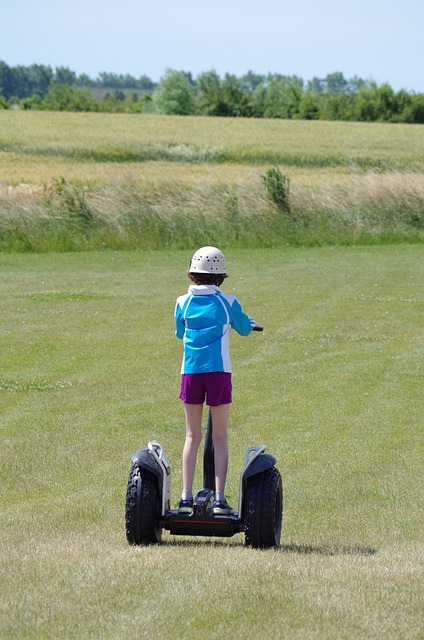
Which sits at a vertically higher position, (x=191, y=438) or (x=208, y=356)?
(x=208, y=356)

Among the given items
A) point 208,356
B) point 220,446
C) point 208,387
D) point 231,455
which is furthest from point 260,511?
point 231,455

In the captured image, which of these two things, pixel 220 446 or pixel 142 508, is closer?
pixel 142 508

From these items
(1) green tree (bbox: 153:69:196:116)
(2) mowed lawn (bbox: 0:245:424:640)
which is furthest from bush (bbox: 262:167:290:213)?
(1) green tree (bbox: 153:69:196:116)

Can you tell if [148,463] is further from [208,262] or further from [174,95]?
[174,95]

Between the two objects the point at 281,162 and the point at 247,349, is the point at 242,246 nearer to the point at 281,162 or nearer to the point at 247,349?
the point at 247,349

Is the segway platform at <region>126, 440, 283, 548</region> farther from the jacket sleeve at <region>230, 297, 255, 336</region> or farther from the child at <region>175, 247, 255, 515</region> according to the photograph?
the jacket sleeve at <region>230, 297, 255, 336</region>

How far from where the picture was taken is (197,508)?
6.98 meters

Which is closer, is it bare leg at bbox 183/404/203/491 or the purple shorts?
the purple shorts

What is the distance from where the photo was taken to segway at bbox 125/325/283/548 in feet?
22.8

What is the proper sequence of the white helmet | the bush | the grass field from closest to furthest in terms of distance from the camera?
the white helmet
the grass field
the bush

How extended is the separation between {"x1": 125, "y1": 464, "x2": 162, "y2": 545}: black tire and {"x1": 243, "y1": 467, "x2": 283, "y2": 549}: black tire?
1.83 ft

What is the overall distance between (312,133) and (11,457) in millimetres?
74372

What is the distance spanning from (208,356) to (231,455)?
355 cm

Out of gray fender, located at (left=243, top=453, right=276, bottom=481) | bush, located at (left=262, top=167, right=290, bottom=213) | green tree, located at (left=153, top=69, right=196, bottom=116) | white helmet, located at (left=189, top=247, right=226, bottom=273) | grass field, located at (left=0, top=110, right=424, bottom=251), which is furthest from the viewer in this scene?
green tree, located at (left=153, top=69, right=196, bottom=116)
